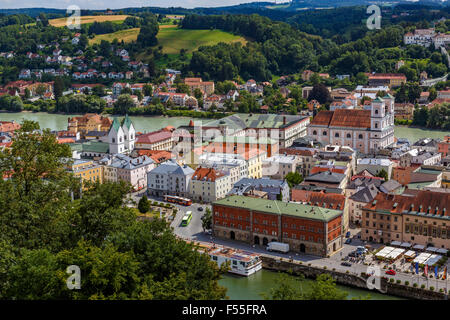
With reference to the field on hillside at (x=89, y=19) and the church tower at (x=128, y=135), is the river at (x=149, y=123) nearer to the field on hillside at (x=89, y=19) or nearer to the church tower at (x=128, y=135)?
the church tower at (x=128, y=135)

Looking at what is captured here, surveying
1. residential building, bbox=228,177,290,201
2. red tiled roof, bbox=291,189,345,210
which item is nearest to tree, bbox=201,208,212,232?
residential building, bbox=228,177,290,201

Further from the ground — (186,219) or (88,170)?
(88,170)

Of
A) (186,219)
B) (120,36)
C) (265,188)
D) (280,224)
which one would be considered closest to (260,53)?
(120,36)

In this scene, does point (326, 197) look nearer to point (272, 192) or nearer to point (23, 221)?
point (272, 192)

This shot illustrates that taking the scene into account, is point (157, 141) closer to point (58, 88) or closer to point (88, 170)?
point (88, 170)

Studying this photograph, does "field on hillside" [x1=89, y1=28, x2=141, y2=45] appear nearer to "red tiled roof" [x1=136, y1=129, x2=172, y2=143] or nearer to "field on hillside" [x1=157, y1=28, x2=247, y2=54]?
"field on hillside" [x1=157, y1=28, x2=247, y2=54]

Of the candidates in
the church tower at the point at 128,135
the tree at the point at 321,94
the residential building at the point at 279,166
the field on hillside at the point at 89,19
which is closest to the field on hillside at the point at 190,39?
the field on hillside at the point at 89,19

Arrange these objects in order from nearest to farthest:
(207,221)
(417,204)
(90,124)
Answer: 1. (417,204)
2. (207,221)
3. (90,124)
